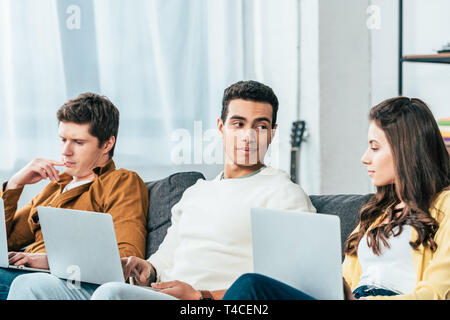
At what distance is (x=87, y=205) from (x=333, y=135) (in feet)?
4.76

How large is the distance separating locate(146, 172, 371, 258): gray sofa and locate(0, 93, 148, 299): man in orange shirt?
37mm

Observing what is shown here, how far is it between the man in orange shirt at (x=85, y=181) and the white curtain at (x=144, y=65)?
765mm

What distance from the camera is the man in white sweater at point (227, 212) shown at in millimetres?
1683

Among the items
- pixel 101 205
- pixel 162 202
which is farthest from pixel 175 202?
pixel 101 205

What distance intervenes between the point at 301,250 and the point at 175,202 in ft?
3.10

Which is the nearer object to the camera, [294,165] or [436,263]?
A: [436,263]

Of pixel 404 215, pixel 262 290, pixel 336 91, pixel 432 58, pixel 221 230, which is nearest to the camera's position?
pixel 262 290

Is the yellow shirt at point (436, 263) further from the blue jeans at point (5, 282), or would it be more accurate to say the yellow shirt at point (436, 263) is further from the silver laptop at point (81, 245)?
the blue jeans at point (5, 282)

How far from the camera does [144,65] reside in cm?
306

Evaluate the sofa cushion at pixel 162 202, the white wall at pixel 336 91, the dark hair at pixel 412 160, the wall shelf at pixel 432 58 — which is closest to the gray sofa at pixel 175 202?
the sofa cushion at pixel 162 202

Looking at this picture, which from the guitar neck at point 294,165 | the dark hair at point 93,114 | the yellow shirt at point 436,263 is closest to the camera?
the yellow shirt at point 436,263

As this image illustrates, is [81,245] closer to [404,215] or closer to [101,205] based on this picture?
[101,205]
